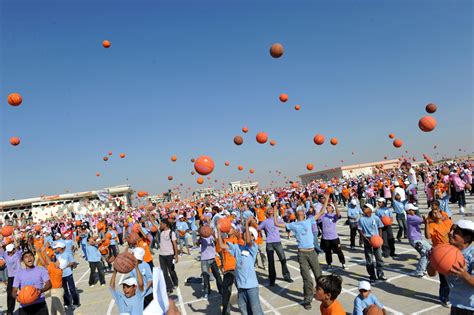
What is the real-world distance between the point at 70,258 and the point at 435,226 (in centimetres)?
844

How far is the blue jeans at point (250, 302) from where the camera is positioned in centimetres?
504

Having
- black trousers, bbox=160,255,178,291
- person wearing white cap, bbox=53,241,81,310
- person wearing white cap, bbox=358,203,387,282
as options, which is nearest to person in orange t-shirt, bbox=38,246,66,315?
person wearing white cap, bbox=53,241,81,310

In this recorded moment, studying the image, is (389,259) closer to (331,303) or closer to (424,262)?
(424,262)

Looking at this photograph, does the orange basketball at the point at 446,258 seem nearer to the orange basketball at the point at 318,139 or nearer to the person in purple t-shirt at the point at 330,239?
the person in purple t-shirt at the point at 330,239

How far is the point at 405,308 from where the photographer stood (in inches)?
227

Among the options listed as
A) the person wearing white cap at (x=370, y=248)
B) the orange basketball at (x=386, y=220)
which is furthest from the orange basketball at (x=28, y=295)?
the orange basketball at (x=386, y=220)

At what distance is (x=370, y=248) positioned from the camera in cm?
723

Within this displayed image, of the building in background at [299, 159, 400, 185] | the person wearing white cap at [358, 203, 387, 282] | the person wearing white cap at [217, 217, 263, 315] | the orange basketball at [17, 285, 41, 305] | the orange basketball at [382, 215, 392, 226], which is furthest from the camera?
the building in background at [299, 159, 400, 185]

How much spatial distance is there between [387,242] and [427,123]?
4.40 m

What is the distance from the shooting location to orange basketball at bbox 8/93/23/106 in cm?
1002

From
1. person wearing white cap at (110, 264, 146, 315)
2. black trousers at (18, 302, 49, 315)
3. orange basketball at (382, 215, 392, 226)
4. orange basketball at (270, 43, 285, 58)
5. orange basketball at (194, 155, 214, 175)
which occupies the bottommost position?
black trousers at (18, 302, 49, 315)

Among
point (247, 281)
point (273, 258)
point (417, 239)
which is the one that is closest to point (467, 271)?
point (247, 281)

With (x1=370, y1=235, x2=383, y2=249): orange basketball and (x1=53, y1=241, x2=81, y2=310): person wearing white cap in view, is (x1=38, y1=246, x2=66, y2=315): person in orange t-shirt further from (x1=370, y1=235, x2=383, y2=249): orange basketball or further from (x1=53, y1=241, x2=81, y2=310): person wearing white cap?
(x1=370, y1=235, x2=383, y2=249): orange basketball

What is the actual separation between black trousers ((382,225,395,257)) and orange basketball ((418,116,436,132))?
156 inches
